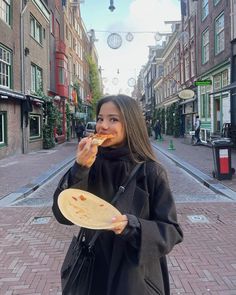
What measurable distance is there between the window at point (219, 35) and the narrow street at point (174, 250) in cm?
1528

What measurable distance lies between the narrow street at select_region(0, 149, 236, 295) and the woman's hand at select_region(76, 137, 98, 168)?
7.37ft

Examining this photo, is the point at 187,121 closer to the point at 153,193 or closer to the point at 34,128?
the point at 34,128

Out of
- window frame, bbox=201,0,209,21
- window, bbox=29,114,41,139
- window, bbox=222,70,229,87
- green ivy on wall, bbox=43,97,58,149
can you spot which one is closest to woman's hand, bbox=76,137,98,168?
window, bbox=29,114,41,139

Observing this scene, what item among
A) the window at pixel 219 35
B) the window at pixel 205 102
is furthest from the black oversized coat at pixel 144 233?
the window at pixel 205 102

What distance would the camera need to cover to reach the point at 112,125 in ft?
5.85

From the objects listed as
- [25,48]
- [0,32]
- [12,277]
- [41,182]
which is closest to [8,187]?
[41,182]

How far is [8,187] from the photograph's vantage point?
9188 mm

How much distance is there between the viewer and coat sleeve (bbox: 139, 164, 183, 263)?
154 centimetres

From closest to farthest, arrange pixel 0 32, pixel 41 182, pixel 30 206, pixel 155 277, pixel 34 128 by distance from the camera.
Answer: pixel 155 277 < pixel 30 206 < pixel 41 182 < pixel 0 32 < pixel 34 128

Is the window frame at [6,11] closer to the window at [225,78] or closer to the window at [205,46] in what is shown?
the window at [225,78]

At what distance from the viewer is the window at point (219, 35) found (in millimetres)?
20422

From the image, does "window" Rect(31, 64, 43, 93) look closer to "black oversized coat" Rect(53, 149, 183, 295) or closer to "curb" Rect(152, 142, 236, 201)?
"curb" Rect(152, 142, 236, 201)

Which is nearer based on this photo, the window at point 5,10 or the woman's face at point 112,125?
the woman's face at point 112,125

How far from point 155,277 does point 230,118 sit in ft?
60.2
